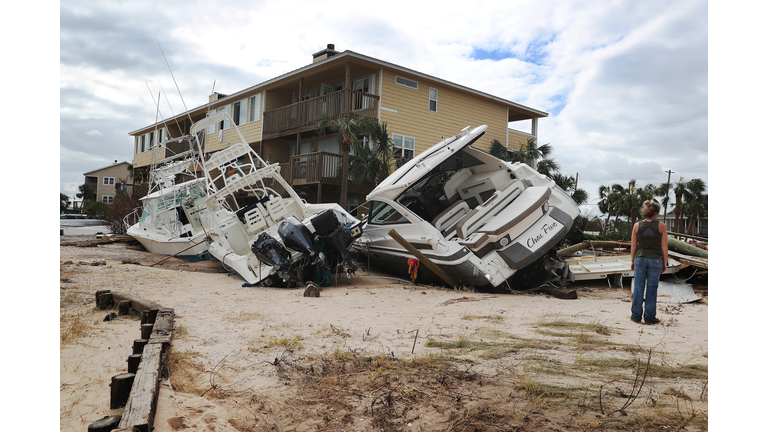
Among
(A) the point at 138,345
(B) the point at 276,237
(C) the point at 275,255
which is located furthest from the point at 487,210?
(A) the point at 138,345

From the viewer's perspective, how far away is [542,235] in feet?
26.8

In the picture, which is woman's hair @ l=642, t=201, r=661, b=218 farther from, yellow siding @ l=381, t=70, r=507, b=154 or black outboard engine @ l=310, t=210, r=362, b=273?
yellow siding @ l=381, t=70, r=507, b=154

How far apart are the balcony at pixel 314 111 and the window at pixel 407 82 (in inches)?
61.8

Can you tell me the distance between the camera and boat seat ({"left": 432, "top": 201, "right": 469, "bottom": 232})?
10.4 meters

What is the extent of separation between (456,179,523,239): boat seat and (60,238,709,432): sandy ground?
3.88ft

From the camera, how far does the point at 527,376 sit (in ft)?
11.0

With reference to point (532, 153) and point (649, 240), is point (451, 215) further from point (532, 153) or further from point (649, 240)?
point (532, 153)

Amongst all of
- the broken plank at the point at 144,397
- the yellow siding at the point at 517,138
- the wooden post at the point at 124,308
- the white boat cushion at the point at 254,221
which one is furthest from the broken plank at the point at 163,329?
the yellow siding at the point at 517,138

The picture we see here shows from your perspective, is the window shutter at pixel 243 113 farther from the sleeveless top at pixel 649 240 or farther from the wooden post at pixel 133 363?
the wooden post at pixel 133 363

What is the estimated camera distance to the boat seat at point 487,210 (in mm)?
8531

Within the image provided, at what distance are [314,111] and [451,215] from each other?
11381mm

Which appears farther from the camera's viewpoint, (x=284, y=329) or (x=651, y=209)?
(x=651, y=209)

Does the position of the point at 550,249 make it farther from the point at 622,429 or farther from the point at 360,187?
the point at 360,187

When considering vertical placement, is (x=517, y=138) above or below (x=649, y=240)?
above
